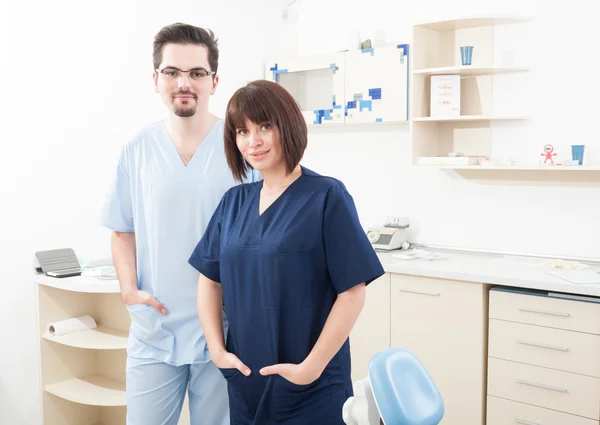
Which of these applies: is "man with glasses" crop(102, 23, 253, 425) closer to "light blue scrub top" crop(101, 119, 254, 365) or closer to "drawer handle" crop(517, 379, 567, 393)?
"light blue scrub top" crop(101, 119, 254, 365)

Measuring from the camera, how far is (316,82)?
12.0 ft

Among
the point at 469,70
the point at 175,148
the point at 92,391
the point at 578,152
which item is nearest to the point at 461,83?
the point at 469,70

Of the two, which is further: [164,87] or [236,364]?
[164,87]

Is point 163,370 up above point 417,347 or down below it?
above

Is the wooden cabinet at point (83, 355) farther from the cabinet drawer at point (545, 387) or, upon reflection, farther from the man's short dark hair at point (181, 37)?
the cabinet drawer at point (545, 387)

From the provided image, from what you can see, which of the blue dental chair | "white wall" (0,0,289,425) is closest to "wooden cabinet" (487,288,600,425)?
the blue dental chair

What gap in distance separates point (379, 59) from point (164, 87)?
1934mm

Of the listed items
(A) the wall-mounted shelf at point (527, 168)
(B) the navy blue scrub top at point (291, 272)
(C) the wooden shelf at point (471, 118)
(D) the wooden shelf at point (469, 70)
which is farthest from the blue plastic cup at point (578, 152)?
(B) the navy blue scrub top at point (291, 272)

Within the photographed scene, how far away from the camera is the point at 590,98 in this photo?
292cm

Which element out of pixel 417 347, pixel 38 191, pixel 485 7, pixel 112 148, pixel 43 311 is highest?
pixel 485 7

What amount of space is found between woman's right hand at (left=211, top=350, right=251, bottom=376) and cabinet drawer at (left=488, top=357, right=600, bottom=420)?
1.54 metres

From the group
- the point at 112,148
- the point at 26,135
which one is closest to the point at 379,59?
the point at 112,148

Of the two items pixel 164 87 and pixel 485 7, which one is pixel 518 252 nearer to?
pixel 485 7

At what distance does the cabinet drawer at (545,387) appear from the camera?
2.46 meters
